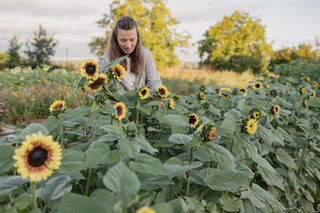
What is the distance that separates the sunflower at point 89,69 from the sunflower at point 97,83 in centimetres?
4

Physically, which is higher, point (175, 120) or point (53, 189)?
point (175, 120)

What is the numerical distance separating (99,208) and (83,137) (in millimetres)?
Answer: 959

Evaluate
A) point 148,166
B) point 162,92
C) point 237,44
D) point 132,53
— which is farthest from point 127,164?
point 237,44

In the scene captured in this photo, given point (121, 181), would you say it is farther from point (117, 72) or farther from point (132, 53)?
point (132, 53)

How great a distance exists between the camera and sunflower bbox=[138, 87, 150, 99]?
1.77 m

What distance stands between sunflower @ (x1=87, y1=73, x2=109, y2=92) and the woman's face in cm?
161

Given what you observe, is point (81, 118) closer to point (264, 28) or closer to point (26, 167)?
point (26, 167)

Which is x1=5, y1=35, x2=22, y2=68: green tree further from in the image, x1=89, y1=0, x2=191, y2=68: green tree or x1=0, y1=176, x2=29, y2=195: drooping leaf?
x1=0, y1=176, x2=29, y2=195: drooping leaf

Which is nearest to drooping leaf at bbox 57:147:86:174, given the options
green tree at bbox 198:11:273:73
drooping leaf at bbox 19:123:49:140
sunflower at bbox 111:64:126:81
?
drooping leaf at bbox 19:123:49:140

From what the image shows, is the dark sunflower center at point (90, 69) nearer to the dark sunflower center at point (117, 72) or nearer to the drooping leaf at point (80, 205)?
the dark sunflower center at point (117, 72)

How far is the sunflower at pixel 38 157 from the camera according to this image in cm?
72

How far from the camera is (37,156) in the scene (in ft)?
2.45

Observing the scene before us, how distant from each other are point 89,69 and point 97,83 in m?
0.11

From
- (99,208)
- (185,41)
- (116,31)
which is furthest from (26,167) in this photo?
(185,41)
